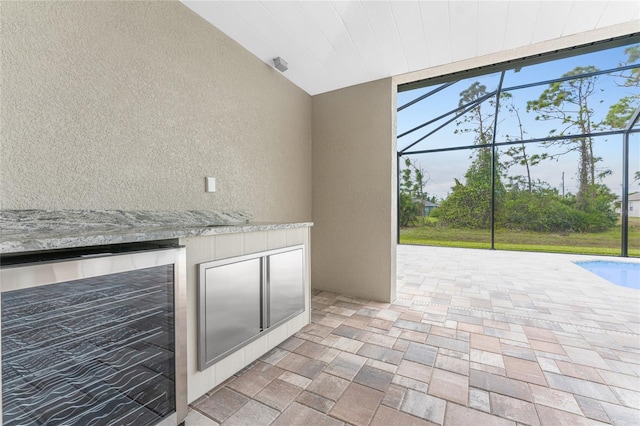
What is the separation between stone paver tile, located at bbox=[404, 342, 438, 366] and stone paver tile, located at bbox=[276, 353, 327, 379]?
0.65 metres

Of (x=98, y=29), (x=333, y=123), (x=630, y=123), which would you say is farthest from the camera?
(x=630, y=123)

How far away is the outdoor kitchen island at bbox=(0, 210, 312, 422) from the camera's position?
1.03 meters

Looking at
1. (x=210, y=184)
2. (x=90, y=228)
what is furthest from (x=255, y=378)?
(x=210, y=184)

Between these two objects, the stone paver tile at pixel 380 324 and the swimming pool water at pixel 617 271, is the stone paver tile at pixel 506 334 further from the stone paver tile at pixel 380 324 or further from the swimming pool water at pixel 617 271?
the swimming pool water at pixel 617 271

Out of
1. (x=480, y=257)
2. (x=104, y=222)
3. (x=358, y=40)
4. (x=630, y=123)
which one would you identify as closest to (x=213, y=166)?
(x=104, y=222)

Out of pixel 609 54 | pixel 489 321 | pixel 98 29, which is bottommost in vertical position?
pixel 489 321

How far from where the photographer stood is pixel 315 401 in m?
1.53

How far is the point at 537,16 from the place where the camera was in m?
2.12

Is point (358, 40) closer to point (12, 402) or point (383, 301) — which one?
point (383, 301)

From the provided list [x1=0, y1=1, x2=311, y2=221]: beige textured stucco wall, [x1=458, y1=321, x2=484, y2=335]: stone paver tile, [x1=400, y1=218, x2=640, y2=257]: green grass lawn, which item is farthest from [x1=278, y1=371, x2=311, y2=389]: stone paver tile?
[x1=400, y1=218, x2=640, y2=257]: green grass lawn

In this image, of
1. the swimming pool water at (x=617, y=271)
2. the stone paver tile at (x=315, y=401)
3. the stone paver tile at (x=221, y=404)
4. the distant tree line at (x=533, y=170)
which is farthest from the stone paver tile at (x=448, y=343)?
the distant tree line at (x=533, y=170)

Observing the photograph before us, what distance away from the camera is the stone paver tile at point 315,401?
1.47 metres

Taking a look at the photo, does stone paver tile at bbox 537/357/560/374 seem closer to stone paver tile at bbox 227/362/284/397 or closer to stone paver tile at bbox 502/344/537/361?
stone paver tile at bbox 502/344/537/361

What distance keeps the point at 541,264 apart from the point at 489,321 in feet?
12.9
